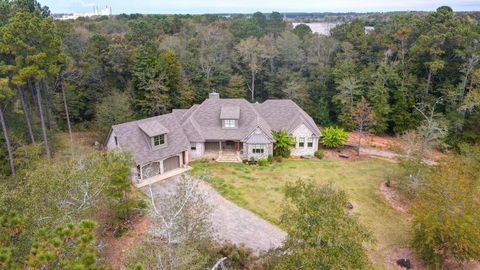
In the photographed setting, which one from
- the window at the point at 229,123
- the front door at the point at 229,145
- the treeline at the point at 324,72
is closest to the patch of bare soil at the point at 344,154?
the treeline at the point at 324,72

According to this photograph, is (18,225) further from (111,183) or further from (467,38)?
(467,38)

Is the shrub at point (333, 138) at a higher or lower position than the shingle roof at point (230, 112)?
lower

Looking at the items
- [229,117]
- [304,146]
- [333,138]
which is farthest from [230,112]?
[333,138]

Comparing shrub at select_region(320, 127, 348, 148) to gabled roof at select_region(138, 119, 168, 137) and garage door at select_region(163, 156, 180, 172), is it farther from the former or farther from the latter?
gabled roof at select_region(138, 119, 168, 137)

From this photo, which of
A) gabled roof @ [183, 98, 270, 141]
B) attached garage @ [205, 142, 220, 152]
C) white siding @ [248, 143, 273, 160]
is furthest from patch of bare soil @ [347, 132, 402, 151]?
attached garage @ [205, 142, 220, 152]

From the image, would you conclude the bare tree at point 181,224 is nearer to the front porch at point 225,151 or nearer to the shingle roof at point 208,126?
the shingle roof at point 208,126

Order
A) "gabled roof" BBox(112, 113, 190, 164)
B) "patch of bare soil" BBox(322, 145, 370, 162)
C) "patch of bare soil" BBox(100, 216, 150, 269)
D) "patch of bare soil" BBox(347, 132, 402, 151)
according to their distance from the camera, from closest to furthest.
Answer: "patch of bare soil" BBox(100, 216, 150, 269)
"gabled roof" BBox(112, 113, 190, 164)
"patch of bare soil" BBox(322, 145, 370, 162)
"patch of bare soil" BBox(347, 132, 402, 151)

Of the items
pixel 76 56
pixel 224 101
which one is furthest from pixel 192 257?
pixel 76 56

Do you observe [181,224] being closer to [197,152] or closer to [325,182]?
[325,182]
